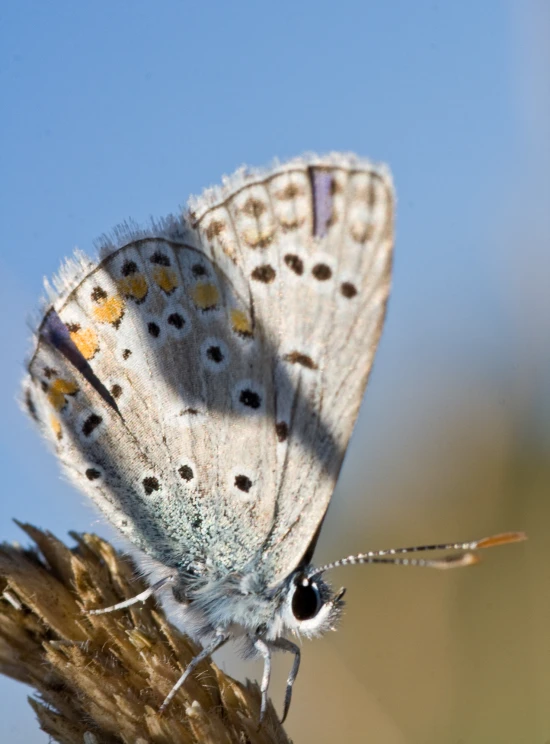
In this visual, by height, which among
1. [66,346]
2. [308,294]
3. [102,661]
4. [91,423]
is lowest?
[102,661]

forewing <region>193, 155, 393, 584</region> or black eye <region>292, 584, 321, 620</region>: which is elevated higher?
forewing <region>193, 155, 393, 584</region>

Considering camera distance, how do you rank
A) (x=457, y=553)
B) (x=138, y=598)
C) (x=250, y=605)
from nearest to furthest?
(x=457, y=553)
(x=138, y=598)
(x=250, y=605)

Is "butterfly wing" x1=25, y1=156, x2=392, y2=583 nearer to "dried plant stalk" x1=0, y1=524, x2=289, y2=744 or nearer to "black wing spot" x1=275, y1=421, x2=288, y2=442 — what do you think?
"black wing spot" x1=275, y1=421, x2=288, y2=442

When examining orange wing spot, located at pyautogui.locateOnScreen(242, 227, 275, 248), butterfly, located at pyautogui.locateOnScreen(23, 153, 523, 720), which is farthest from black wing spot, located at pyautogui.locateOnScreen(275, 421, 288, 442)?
orange wing spot, located at pyautogui.locateOnScreen(242, 227, 275, 248)

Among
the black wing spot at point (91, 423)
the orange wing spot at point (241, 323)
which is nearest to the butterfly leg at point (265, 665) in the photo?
the black wing spot at point (91, 423)

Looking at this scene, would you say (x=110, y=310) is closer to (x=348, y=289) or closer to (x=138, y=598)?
(x=348, y=289)

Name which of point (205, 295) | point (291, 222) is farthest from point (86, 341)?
point (291, 222)

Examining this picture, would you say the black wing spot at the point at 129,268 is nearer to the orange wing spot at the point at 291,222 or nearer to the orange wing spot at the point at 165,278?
the orange wing spot at the point at 165,278
